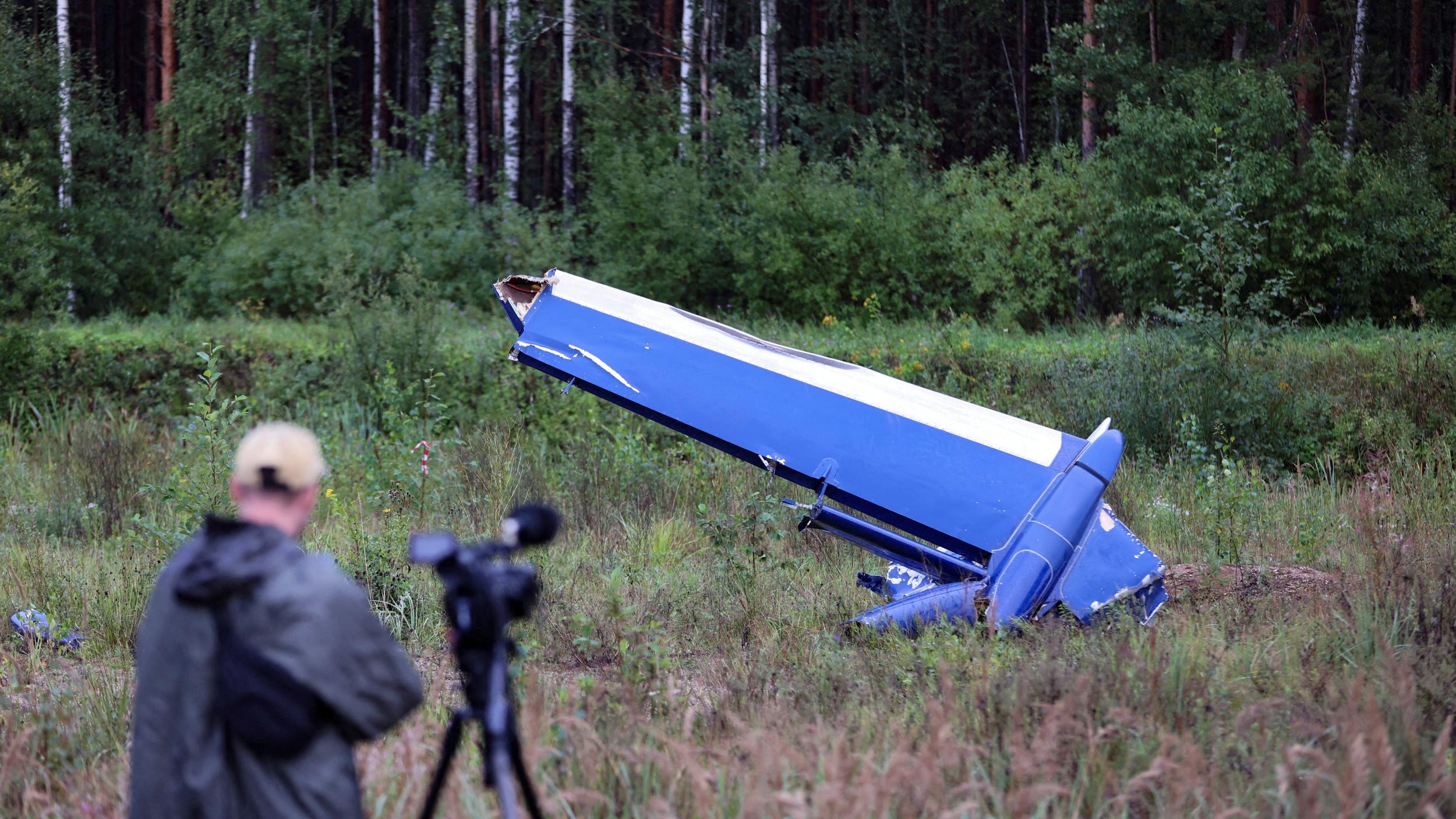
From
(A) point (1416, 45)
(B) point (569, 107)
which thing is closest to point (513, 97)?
(B) point (569, 107)

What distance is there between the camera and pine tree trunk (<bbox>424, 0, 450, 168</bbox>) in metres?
21.9

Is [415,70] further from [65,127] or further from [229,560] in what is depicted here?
[229,560]

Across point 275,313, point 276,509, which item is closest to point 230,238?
point 275,313

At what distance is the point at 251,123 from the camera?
23.8 metres

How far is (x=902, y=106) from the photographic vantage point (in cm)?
2780

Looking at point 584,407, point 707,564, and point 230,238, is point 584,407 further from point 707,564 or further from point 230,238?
point 230,238

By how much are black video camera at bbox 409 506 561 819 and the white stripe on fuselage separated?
10.9 ft

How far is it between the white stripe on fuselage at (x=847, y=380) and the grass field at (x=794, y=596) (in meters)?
0.94

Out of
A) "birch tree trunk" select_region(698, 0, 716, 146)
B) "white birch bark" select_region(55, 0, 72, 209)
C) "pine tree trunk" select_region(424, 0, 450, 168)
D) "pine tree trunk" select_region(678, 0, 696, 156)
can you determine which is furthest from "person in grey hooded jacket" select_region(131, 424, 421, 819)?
"pine tree trunk" select_region(424, 0, 450, 168)

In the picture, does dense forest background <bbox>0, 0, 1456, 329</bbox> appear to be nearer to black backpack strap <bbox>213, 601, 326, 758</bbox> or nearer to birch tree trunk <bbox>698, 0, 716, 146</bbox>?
birch tree trunk <bbox>698, 0, 716, 146</bbox>

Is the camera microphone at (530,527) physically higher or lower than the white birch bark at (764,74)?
lower

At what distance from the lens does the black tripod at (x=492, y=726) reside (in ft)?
6.60

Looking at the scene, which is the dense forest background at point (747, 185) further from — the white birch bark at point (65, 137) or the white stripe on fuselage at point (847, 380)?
the white stripe on fuselage at point (847, 380)

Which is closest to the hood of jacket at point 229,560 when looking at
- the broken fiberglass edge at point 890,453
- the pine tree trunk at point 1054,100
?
the broken fiberglass edge at point 890,453
